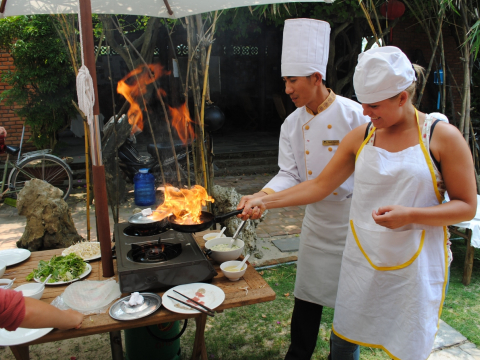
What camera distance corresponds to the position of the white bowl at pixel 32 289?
2233 millimetres

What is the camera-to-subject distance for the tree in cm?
782

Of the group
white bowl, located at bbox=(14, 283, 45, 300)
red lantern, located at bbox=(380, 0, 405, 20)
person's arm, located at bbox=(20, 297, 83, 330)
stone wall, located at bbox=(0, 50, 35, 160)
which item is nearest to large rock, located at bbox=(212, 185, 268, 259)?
white bowl, located at bbox=(14, 283, 45, 300)

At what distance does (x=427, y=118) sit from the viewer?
A: 79.0 inches

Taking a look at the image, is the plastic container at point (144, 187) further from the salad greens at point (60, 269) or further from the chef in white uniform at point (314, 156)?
the chef in white uniform at point (314, 156)

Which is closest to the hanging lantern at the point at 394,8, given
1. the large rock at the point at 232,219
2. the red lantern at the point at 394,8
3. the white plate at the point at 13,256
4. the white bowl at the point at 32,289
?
the red lantern at the point at 394,8

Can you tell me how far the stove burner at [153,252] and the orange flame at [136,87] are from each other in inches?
63.9

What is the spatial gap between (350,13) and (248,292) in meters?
Answer: 8.04

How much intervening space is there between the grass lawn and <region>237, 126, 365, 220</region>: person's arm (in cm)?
150

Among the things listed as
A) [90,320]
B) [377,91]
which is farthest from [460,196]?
[90,320]

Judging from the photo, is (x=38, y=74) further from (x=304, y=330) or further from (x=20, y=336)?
(x=304, y=330)

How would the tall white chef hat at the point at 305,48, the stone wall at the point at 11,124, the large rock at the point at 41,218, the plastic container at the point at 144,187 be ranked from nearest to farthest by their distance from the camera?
1. the tall white chef hat at the point at 305,48
2. the large rock at the point at 41,218
3. the plastic container at the point at 144,187
4. the stone wall at the point at 11,124

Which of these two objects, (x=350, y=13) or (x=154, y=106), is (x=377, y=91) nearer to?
(x=350, y=13)

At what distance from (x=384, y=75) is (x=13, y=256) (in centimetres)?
280

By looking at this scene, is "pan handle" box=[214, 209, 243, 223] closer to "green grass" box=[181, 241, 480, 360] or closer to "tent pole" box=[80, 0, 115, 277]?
"tent pole" box=[80, 0, 115, 277]
